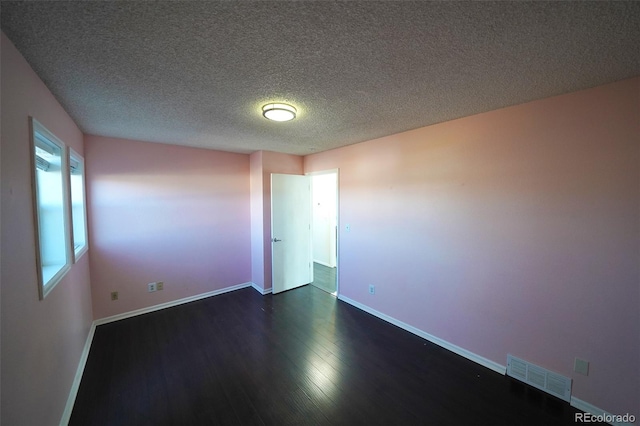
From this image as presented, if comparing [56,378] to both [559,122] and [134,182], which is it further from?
[559,122]

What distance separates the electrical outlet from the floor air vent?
0.35ft

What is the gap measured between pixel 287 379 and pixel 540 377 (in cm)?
208

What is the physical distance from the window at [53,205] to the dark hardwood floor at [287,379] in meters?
1.07

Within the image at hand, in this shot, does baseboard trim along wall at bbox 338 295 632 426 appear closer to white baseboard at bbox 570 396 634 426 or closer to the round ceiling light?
white baseboard at bbox 570 396 634 426

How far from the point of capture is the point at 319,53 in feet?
4.21

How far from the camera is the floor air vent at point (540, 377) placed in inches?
71.6

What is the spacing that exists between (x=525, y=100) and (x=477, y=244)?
1262 millimetres

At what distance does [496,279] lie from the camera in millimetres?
2129

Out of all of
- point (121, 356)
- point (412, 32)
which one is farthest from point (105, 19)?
point (121, 356)

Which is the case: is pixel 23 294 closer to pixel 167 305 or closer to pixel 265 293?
pixel 167 305

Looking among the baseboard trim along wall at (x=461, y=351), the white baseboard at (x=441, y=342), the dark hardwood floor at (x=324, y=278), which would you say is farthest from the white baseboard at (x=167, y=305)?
the white baseboard at (x=441, y=342)

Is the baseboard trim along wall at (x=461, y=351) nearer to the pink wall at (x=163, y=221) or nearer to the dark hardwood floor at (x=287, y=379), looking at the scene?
the dark hardwood floor at (x=287, y=379)

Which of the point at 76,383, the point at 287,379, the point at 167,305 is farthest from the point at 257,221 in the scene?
the point at 76,383

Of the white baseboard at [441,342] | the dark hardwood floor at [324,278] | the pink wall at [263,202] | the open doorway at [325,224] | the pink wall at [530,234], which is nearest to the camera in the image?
the pink wall at [530,234]
